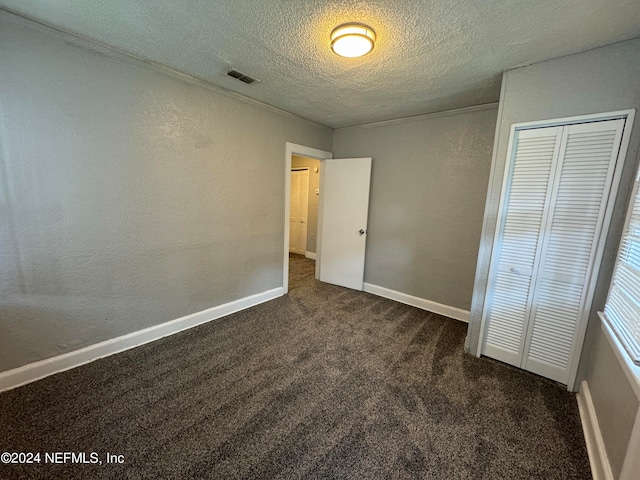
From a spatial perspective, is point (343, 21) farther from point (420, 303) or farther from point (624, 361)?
point (420, 303)

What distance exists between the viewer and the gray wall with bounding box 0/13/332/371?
165 cm

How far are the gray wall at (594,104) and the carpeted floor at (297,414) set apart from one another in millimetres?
370

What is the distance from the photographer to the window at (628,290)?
1236mm

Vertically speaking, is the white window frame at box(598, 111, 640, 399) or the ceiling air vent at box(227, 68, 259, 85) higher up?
the ceiling air vent at box(227, 68, 259, 85)

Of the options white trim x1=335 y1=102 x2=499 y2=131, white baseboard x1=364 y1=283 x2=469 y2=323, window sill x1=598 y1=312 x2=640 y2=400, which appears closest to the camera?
window sill x1=598 y1=312 x2=640 y2=400

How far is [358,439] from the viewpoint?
143 cm

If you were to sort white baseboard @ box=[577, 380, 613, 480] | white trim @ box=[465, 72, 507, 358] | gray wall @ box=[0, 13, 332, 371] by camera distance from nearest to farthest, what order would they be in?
1. white baseboard @ box=[577, 380, 613, 480]
2. gray wall @ box=[0, 13, 332, 371]
3. white trim @ box=[465, 72, 507, 358]

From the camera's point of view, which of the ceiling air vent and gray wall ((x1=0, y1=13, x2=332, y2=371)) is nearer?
gray wall ((x1=0, y1=13, x2=332, y2=371))

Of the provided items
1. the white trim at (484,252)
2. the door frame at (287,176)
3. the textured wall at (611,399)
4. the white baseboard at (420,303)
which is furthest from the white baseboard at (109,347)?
the textured wall at (611,399)

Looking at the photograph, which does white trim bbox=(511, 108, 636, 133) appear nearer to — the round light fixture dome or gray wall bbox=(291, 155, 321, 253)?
A: the round light fixture dome

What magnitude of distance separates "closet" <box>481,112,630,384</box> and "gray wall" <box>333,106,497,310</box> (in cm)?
78

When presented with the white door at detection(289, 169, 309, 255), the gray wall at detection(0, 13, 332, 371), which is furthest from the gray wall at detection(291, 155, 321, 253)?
the gray wall at detection(0, 13, 332, 371)

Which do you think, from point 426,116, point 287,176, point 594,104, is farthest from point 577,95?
point 287,176

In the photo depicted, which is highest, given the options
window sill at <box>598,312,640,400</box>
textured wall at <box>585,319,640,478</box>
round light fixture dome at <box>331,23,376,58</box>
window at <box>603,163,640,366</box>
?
round light fixture dome at <box>331,23,376,58</box>
